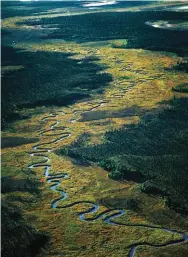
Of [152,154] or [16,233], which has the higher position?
[152,154]

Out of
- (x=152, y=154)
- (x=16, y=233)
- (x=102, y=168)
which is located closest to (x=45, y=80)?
(x=152, y=154)

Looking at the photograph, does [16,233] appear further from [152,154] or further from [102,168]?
[152,154]

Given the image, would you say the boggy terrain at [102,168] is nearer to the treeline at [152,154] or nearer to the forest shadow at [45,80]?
the treeline at [152,154]

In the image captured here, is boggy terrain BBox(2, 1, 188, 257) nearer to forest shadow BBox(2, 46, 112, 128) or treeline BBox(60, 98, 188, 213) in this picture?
treeline BBox(60, 98, 188, 213)

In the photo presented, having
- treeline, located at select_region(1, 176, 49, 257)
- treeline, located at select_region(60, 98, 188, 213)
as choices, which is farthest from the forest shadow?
treeline, located at select_region(1, 176, 49, 257)

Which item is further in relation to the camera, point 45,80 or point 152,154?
point 45,80

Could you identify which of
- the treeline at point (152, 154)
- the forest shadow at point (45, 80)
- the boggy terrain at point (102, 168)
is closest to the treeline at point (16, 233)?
the boggy terrain at point (102, 168)
